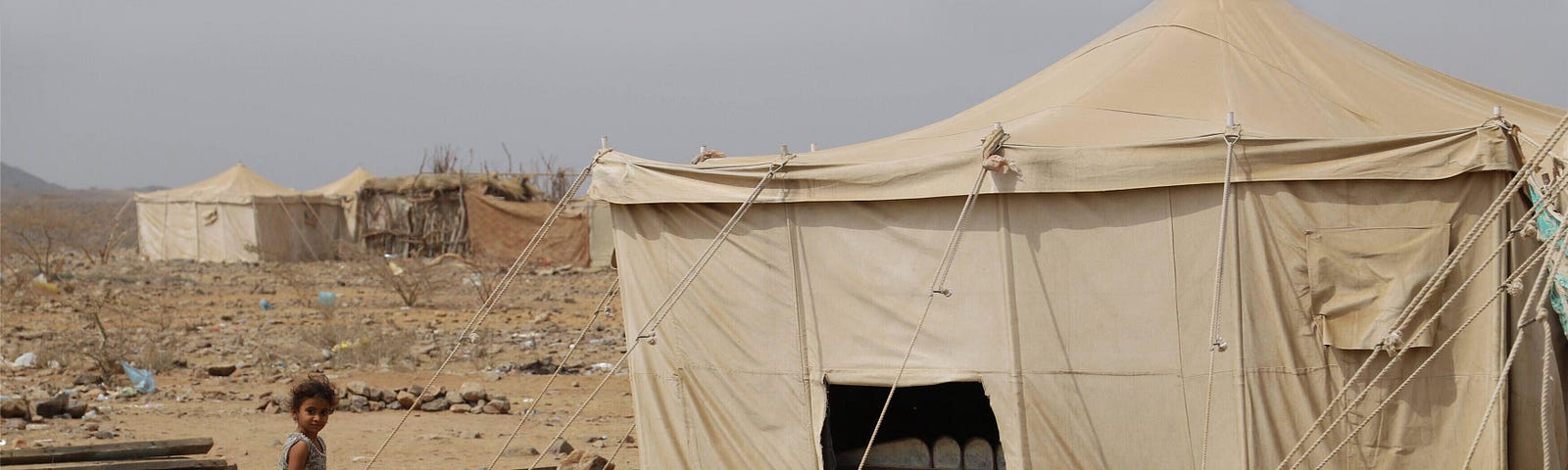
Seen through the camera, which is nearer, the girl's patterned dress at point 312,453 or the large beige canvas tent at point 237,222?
the girl's patterned dress at point 312,453

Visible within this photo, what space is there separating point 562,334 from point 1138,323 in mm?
9417

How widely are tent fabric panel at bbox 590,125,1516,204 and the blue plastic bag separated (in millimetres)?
6117

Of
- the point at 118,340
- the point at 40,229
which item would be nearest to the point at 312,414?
the point at 118,340

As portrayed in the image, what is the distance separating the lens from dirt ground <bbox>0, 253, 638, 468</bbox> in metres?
8.45

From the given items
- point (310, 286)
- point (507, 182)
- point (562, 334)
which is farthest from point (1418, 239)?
point (507, 182)

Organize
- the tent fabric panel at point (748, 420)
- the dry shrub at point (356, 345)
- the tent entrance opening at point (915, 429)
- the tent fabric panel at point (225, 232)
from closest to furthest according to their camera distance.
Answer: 1. the tent fabric panel at point (748, 420)
2. the tent entrance opening at point (915, 429)
3. the dry shrub at point (356, 345)
4. the tent fabric panel at point (225, 232)

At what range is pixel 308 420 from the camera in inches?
167

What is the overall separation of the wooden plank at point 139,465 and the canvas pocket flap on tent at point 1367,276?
16.3 ft

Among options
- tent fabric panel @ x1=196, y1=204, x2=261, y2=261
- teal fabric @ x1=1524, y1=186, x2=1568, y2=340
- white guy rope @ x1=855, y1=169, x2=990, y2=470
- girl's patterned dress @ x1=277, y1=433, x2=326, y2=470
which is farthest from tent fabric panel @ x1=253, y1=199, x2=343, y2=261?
teal fabric @ x1=1524, y1=186, x2=1568, y2=340

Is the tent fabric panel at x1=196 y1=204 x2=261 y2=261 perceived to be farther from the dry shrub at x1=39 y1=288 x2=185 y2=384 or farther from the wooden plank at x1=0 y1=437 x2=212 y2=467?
the wooden plank at x1=0 y1=437 x2=212 y2=467

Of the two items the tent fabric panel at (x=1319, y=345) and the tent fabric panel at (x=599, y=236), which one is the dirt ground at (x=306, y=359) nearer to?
the tent fabric panel at (x=1319, y=345)

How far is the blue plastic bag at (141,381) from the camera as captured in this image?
10.3 m

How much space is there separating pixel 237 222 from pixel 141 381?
17.0m

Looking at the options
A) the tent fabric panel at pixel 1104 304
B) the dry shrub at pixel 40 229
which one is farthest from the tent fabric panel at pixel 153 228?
the tent fabric panel at pixel 1104 304
